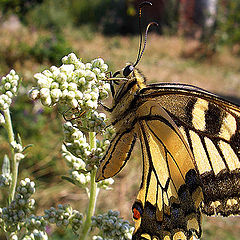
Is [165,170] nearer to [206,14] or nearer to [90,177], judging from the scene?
[90,177]

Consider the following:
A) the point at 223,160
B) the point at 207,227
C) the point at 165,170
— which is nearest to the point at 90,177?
the point at 165,170

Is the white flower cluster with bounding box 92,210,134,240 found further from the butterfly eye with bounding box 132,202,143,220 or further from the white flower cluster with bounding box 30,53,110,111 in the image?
the white flower cluster with bounding box 30,53,110,111

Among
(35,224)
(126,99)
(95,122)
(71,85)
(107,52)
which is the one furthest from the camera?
(107,52)

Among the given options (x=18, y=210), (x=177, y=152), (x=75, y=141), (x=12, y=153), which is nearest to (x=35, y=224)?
(x=18, y=210)

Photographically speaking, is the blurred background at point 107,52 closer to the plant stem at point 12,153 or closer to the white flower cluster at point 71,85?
the plant stem at point 12,153

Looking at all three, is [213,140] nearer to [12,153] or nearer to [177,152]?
[177,152]

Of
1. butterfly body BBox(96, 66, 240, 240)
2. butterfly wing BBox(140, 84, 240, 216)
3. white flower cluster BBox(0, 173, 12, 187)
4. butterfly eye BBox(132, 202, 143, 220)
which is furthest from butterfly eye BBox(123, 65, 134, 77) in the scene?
white flower cluster BBox(0, 173, 12, 187)

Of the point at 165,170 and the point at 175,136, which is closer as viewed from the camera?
the point at 175,136
